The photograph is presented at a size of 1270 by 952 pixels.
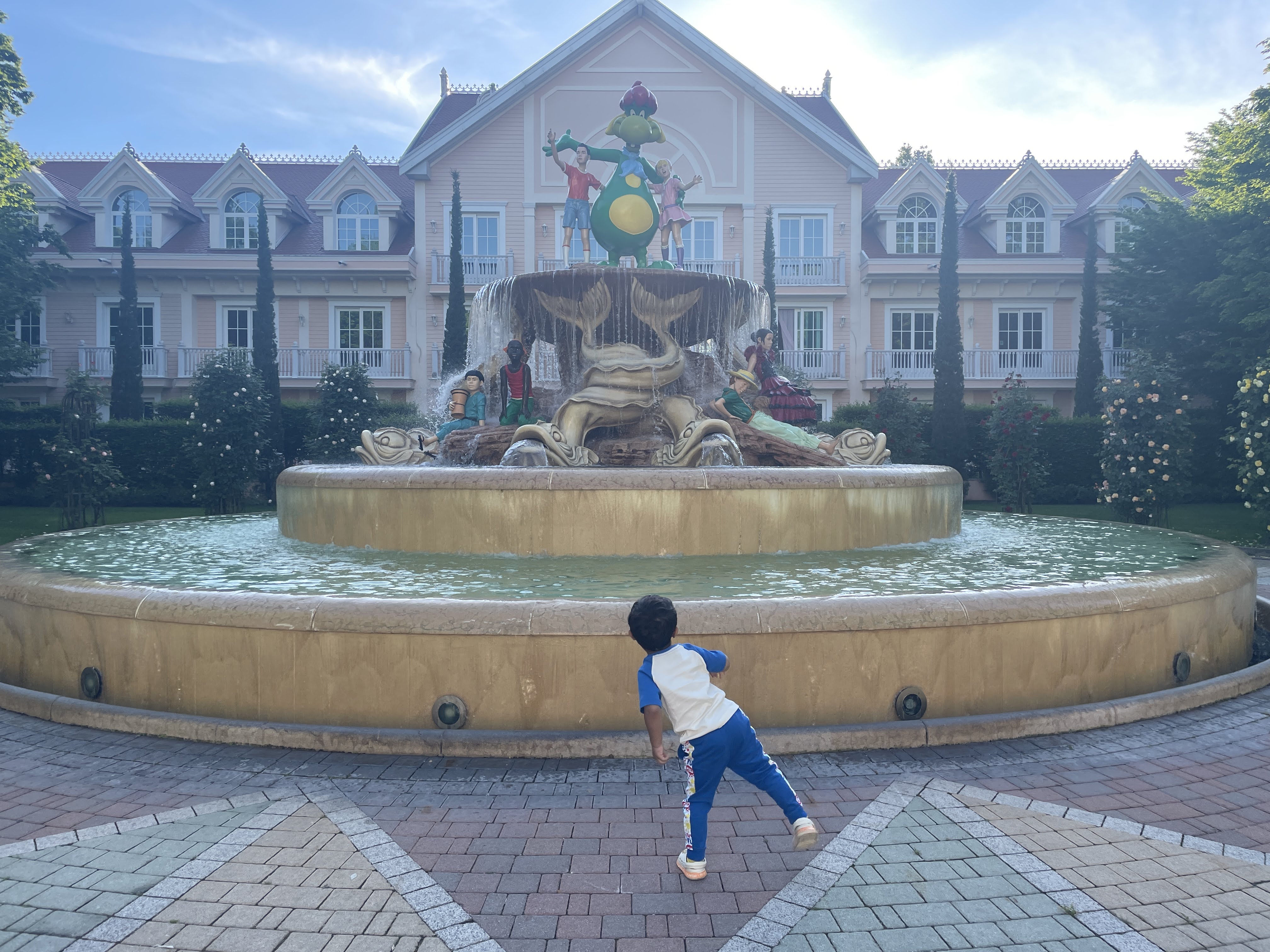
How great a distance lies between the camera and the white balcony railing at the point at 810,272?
1273 inches

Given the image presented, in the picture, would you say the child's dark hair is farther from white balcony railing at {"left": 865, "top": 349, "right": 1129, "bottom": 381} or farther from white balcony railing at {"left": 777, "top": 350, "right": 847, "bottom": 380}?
white balcony railing at {"left": 865, "top": 349, "right": 1129, "bottom": 381}

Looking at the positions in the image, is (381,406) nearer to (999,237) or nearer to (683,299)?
(683,299)

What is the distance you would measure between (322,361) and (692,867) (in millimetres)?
31675

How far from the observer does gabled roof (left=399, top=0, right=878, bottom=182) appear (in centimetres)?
3073

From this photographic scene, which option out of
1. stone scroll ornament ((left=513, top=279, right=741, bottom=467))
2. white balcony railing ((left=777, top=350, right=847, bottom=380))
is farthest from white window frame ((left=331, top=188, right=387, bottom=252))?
stone scroll ornament ((left=513, top=279, right=741, bottom=467))

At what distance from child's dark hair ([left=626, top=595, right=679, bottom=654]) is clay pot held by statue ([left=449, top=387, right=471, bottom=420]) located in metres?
10.8

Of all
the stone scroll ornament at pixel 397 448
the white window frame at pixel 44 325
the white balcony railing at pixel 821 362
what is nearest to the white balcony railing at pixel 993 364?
the white balcony railing at pixel 821 362

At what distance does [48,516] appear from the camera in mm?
21859

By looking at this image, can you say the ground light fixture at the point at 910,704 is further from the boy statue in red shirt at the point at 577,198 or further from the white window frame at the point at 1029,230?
the white window frame at the point at 1029,230

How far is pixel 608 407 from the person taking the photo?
41.5 ft

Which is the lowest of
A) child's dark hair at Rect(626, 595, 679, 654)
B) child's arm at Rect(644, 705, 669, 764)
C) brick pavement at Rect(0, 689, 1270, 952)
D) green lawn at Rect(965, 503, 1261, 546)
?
green lawn at Rect(965, 503, 1261, 546)

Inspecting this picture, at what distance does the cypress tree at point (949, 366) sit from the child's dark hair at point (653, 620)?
77.7 ft

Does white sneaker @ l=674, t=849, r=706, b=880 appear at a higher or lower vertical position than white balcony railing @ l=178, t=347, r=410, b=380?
lower

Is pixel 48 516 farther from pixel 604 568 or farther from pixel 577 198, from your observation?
pixel 604 568
